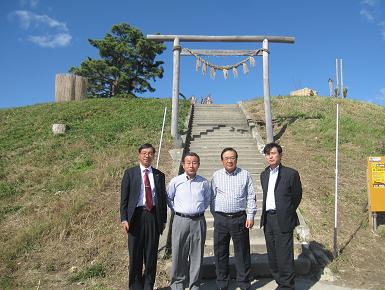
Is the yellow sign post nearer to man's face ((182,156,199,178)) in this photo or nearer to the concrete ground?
the concrete ground

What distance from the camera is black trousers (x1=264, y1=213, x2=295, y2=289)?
4883 mm

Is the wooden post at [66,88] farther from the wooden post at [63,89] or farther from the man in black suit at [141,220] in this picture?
the man in black suit at [141,220]

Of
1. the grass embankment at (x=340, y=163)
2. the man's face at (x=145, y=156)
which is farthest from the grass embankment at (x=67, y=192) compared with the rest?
the grass embankment at (x=340, y=163)

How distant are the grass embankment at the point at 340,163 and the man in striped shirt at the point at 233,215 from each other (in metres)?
1.80

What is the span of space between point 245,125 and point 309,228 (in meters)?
7.23

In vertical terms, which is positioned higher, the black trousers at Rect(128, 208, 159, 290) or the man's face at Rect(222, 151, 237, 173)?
the man's face at Rect(222, 151, 237, 173)

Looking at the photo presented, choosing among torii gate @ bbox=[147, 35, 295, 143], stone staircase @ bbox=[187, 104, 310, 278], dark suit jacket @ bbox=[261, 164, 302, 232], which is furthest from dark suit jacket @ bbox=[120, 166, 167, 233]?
torii gate @ bbox=[147, 35, 295, 143]

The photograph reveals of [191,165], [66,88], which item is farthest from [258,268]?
[66,88]

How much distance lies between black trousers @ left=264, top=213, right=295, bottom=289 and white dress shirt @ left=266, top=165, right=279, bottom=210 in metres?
0.12

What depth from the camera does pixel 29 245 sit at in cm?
643

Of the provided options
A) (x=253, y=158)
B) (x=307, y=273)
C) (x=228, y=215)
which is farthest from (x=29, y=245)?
(x=253, y=158)

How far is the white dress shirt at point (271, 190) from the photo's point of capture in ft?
→ 16.4

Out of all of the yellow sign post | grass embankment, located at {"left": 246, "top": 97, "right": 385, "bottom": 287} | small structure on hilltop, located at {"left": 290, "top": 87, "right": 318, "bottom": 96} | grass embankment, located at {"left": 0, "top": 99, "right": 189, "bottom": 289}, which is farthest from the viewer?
small structure on hilltop, located at {"left": 290, "top": 87, "right": 318, "bottom": 96}

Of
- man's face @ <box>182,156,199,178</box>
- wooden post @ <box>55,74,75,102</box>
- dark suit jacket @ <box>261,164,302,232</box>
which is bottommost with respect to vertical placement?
dark suit jacket @ <box>261,164,302,232</box>
